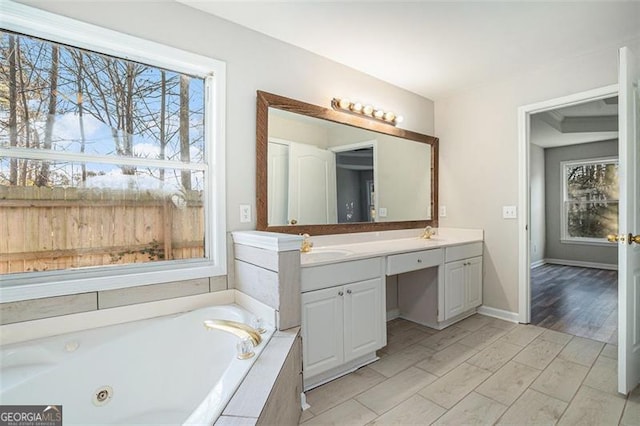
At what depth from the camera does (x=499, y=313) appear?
2982 mm

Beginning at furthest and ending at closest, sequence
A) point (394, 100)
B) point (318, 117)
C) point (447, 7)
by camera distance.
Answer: point (394, 100) → point (318, 117) → point (447, 7)

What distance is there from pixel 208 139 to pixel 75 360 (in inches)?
52.9

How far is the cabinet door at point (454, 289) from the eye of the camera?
2.68 m

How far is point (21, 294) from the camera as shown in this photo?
1379 millimetres

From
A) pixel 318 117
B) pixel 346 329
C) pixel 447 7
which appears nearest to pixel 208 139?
pixel 318 117

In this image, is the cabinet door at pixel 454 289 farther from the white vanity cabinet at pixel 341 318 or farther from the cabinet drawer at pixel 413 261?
the white vanity cabinet at pixel 341 318

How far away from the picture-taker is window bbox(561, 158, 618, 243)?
5.09 meters

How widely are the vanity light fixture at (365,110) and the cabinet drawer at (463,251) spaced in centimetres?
135

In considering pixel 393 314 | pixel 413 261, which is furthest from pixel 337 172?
pixel 393 314

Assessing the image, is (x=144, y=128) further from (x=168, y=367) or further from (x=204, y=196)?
Answer: (x=168, y=367)

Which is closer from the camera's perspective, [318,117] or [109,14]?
[109,14]

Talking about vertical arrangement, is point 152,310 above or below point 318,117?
below

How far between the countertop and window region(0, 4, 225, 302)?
70 cm

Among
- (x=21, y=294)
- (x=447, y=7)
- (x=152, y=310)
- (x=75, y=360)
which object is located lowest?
(x=75, y=360)
